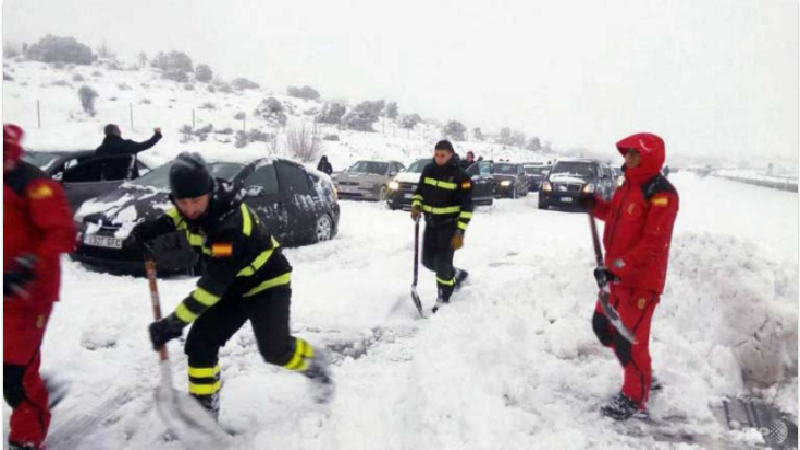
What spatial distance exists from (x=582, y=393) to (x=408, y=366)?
134cm

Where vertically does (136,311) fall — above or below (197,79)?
below

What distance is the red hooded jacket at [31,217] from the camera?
2.70 metres

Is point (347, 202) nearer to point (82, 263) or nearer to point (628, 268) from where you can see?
point (82, 263)

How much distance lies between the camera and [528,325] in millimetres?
5258

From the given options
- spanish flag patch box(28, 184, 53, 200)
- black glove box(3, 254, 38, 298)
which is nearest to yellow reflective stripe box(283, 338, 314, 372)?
black glove box(3, 254, 38, 298)

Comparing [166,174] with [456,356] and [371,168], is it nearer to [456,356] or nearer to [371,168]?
[456,356]

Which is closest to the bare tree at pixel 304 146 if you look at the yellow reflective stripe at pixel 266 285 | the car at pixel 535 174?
the car at pixel 535 174

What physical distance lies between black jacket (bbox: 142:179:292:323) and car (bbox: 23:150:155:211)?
240 inches

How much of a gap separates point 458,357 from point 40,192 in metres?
3.14

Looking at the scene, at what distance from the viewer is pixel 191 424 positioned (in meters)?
3.12

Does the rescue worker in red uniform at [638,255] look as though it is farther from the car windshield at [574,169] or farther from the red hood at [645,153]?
the car windshield at [574,169]

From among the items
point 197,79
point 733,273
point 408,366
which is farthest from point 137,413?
point 197,79

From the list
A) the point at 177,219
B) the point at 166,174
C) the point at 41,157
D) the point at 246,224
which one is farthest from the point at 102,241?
the point at 246,224

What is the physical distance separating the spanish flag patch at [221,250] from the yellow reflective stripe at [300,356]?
0.88 metres
